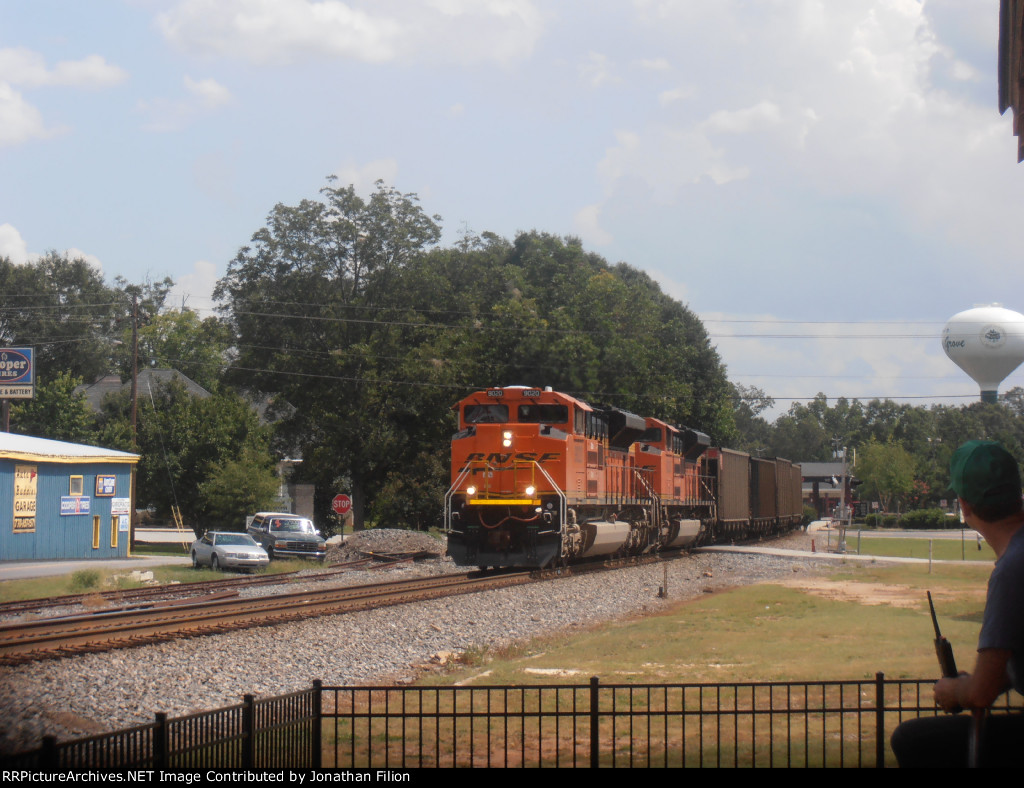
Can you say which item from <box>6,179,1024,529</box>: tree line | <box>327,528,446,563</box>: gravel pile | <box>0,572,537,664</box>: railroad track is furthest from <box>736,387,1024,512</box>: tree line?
<box>0,572,537,664</box>: railroad track

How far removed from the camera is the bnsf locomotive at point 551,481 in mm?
23594

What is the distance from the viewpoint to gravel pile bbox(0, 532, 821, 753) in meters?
9.99

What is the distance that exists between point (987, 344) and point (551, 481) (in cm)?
1101

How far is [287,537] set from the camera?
35.3m

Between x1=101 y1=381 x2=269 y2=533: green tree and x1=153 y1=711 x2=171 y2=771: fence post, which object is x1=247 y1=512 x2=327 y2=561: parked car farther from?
x1=153 y1=711 x2=171 y2=771: fence post

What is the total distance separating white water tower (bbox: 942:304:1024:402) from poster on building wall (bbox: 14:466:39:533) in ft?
98.3

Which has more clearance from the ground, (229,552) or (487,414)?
(487,414)

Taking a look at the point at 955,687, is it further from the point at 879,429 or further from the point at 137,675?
the point at 879,429

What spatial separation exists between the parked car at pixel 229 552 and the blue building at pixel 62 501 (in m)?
7.44

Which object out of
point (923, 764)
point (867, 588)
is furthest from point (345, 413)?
point (923, 764)

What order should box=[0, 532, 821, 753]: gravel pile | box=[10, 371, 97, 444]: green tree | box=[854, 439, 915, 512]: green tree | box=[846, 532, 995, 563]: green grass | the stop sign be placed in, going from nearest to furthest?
box=[0, 532, 821, 753]: gravel pile, box=[846, 532, 995, 563]: green grass, the stop sign, box=[10, 371, 97, 444]: green tree, box=[854, 439, 915, 512]: green tree

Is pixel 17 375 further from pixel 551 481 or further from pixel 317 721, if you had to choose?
pixel 317 721

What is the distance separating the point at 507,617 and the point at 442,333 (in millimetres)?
34706

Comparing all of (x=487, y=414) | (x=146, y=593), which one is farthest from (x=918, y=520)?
(x=146, y=593)
